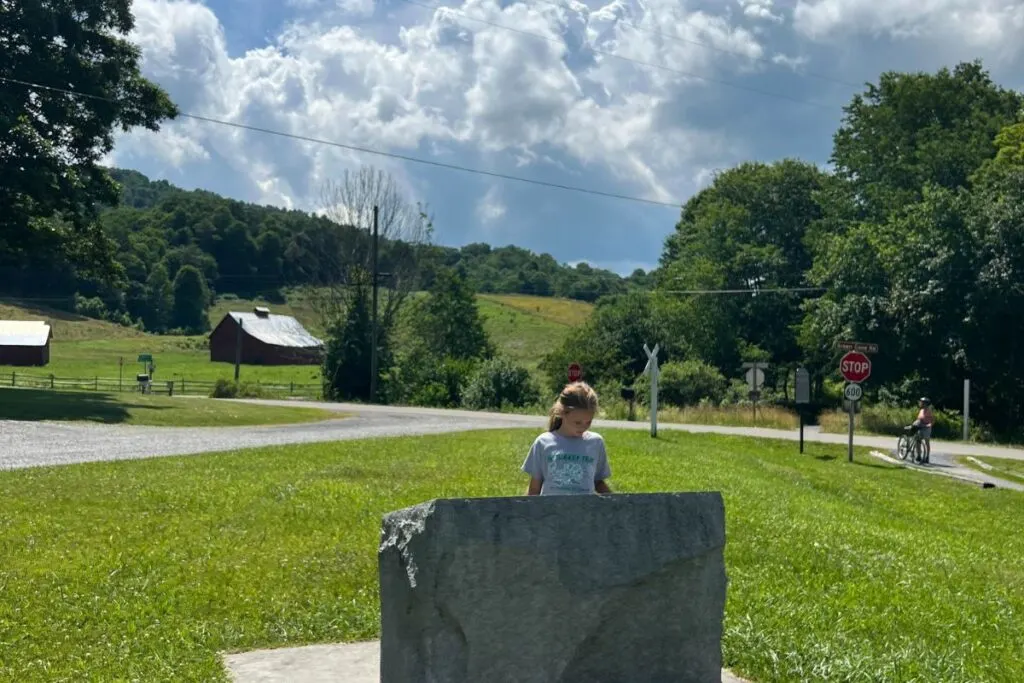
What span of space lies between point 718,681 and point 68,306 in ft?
345

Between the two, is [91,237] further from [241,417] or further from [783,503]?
[783,503]

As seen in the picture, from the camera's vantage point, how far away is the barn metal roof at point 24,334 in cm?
8062

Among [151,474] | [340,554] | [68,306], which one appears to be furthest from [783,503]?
[68,306]

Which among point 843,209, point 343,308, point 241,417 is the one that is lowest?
point 241,417

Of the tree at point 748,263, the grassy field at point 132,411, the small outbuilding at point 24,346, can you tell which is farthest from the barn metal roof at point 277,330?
the grassy field at point 132,411

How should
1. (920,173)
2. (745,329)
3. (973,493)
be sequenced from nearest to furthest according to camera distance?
(973,493), (920,173), (745,329)

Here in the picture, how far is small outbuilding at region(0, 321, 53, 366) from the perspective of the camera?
3172 inches

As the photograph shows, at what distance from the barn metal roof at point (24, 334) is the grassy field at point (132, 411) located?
165 ft

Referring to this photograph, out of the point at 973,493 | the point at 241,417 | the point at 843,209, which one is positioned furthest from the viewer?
the point at 843,209

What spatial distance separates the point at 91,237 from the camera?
32.4m

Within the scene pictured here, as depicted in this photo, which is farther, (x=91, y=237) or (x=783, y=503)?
(x=91, y=237)

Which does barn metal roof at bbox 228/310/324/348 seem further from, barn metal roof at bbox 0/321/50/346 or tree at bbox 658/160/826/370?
tree at bbox 658/160/826/370

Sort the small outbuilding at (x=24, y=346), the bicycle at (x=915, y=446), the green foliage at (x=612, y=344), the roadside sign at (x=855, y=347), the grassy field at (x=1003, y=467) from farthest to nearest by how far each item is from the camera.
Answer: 1. the small outbuilding at (x=24, y=346)
2. the green foliage at (x=612, y=344)
3. the roadside sign at (x=855, y=347)
4. the bicycle at (x=915, y=446)
5. the grassy field at (x=1003, y=467)

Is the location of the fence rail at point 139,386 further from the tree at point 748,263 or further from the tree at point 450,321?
the tree at point 748,263
